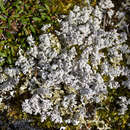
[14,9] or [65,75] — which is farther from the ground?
[14,9]

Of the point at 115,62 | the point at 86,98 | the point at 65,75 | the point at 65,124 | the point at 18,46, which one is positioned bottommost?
the point at 65,124

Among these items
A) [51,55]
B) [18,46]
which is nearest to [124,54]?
[51,55]

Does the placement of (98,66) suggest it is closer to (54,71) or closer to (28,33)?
(54,71)

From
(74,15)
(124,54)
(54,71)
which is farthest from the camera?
(124,54)

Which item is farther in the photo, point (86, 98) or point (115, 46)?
point (115, 46)

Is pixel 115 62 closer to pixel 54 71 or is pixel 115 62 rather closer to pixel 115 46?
pixel 115 46

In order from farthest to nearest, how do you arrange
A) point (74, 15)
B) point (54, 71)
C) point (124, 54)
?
point (124, 54)
point (74, 15)
point (54, 71)
